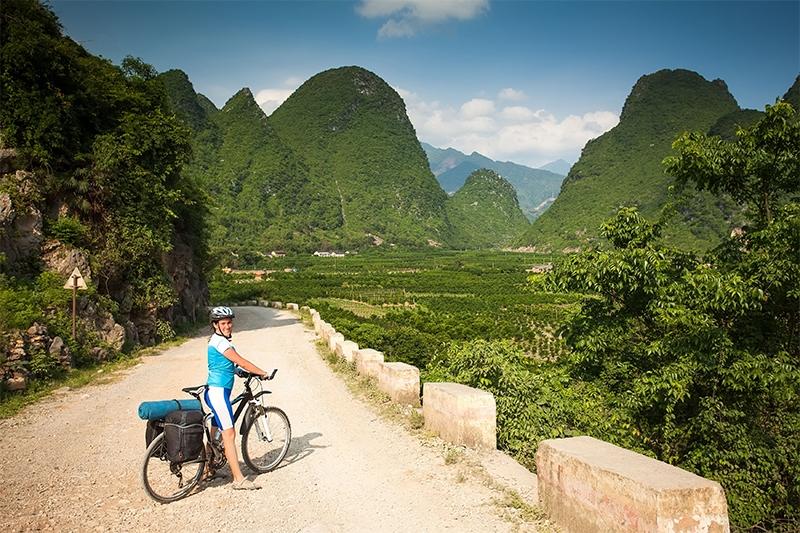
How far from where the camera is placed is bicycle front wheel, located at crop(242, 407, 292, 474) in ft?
18.2

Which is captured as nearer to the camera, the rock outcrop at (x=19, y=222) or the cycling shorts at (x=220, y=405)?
the cycling shorts at (x=220, y=405)

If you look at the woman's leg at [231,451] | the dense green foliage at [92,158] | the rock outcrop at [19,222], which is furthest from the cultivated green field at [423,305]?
the rock outcrop at [19,222]

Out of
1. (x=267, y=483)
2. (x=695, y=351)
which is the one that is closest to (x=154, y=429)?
(x=267, y=483)

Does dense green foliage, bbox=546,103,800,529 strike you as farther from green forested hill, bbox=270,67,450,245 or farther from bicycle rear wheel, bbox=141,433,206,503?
green forested hill, bbox=270,67,450,245

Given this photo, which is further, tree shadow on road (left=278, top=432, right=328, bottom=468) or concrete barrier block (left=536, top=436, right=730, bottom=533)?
tree shadow on road (left=278, top=432, right=328, bottom=468)

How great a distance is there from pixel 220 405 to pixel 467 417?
9.72ft

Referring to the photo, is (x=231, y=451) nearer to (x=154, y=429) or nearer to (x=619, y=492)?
(x=154, y=429)

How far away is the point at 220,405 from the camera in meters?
5.05

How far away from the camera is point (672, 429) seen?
868 cm

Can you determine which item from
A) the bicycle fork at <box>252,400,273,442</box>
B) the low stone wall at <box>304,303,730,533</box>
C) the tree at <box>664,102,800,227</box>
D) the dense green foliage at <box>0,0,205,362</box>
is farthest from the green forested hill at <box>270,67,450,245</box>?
the low stone wall at <box>304,303,730,533</box>

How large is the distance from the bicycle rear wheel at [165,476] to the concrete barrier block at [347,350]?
255 inches

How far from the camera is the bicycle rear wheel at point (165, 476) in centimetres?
483

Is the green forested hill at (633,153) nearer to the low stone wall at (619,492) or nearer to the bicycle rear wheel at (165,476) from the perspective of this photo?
the low stone wall at (619,492)

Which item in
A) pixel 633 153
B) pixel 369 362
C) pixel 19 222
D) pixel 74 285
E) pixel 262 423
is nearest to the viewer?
pixel 262 423
